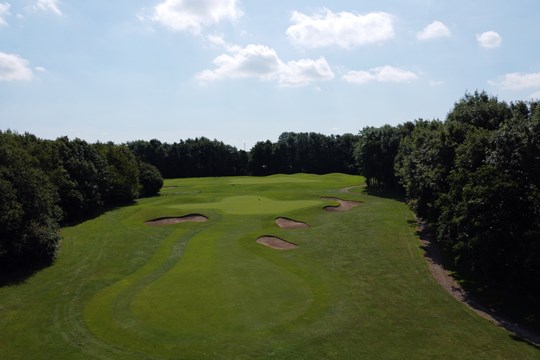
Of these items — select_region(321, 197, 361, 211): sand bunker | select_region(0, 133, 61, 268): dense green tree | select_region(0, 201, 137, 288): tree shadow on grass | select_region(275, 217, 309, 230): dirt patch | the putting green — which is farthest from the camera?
select_region(321, 197, 361, 211): sand bunker

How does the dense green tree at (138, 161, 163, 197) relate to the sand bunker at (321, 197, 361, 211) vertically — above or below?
above

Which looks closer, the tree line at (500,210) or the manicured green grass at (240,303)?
the manicured green grass at (240,303)

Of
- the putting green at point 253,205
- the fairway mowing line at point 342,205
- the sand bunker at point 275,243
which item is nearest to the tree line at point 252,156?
the fairway mowing line at point 342,205

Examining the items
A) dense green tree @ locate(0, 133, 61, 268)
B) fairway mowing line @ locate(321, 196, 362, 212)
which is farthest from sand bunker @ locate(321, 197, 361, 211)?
dense green tree @ locate(0, 133, 61, 268)

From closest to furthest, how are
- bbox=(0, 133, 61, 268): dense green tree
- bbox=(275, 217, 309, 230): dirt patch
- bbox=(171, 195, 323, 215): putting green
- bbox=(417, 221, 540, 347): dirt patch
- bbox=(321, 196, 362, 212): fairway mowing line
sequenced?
bbox=(417, 221, 540, 347): dirt patch, bbox=(0, 133, 61, 268): dense green tree, bbox=(275, 217, 309, 230): dirt patch, bbox=(171, 195, 323, 215): putting green, bbox=(321, 196, 362, 212): fairway mowing line

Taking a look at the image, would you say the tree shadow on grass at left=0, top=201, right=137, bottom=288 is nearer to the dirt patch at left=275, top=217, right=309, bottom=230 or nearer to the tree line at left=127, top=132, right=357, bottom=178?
the dirt patch at left=275, top=217, right=309, bottom=230

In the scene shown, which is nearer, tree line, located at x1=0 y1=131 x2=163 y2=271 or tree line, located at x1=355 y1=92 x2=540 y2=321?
tree line, located at x1=355 y1=92 x2=540 y2=321

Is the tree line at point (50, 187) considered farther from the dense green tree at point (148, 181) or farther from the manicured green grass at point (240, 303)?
the manicured green grass at point (240, 303)
